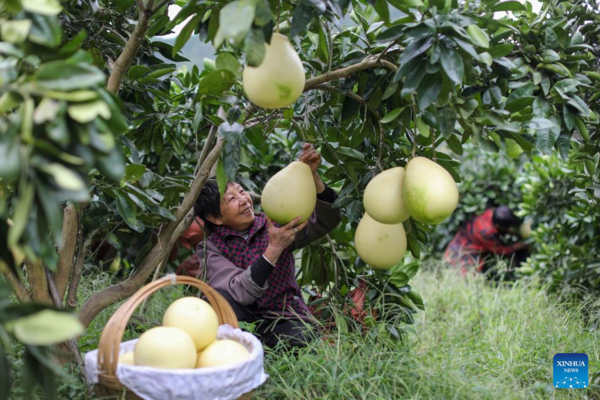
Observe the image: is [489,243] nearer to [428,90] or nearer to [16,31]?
[428,90]

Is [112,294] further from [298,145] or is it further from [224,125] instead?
[298,145]

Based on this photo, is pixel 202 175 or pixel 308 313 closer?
pixel 202 175

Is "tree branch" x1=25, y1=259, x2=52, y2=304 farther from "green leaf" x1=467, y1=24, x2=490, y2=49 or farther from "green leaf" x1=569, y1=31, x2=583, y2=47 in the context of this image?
"green leaf" x1=569, y1=31, x2=583, y2=47

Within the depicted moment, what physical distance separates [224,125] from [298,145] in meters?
1.68

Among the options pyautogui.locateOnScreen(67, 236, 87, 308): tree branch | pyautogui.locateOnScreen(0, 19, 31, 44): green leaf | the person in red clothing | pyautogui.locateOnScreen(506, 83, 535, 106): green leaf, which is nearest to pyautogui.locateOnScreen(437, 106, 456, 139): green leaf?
pyautogui.locateOnScreen(506, 83, 535, 106): green leaf

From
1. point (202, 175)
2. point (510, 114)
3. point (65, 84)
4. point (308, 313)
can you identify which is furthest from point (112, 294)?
point (510, 114)

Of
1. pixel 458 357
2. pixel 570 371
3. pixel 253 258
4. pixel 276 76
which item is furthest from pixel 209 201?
pixel 570 371

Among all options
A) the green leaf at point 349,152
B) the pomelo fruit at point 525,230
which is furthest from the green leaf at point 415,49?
the pomelo fruit at point 525,230

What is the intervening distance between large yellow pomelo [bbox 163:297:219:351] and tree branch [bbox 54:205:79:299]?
567 mm

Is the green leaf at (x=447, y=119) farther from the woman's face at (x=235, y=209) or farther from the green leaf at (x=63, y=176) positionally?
the woman's face at (x=235, y=209)

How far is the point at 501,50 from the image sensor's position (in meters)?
1.68

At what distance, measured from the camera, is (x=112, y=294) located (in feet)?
7.07

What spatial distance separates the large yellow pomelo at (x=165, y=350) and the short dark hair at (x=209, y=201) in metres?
1.04

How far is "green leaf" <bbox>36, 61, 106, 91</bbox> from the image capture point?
1.08m
